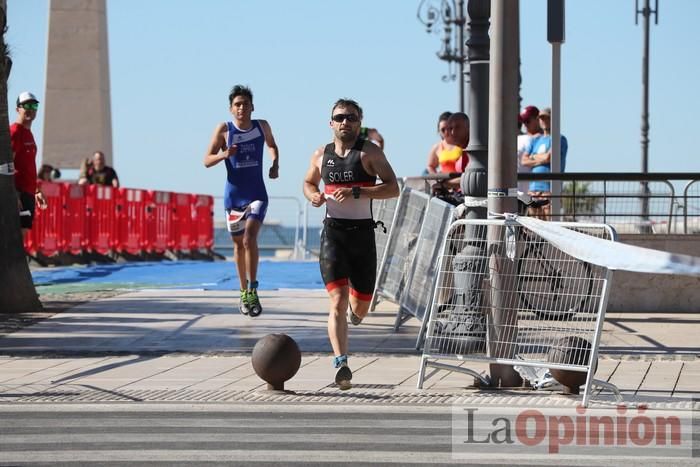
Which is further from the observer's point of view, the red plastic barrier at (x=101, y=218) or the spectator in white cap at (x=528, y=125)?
the red plastic barrier at (x=101, y=218)

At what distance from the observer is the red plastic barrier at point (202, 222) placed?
32.6 m

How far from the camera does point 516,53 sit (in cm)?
1020

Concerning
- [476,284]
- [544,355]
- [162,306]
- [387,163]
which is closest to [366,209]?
[387,163]

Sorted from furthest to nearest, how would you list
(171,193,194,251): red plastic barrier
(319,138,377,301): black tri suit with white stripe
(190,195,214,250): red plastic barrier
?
1. (190,195,214,250): red plastic barrier
2. (171,193,194,251): red plastic barrier
3. (319,138,377,301): black tri suit with white stripe

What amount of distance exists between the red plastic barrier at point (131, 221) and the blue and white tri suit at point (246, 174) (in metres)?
13.6

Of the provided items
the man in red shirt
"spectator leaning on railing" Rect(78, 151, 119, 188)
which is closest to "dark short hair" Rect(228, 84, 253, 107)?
the man in red shirt

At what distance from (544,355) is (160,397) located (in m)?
2.57

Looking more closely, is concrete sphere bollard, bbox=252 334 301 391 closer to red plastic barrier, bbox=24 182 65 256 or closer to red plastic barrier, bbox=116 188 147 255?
red plastic barrier, bbox=24 182 65 256

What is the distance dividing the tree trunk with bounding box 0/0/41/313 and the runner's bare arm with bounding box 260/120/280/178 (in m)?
2.81

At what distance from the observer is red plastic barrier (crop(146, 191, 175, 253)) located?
2948cm

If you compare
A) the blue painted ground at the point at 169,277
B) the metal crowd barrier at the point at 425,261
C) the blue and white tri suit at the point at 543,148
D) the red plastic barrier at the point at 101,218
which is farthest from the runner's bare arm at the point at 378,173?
the red plastic barrier at the point at 101,218

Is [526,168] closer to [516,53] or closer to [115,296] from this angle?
[115,296]

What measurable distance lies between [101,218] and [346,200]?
17246 millimetres

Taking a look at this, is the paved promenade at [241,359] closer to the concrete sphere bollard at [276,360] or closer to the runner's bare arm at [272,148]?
the concrete sphere bollard at [276,360]
